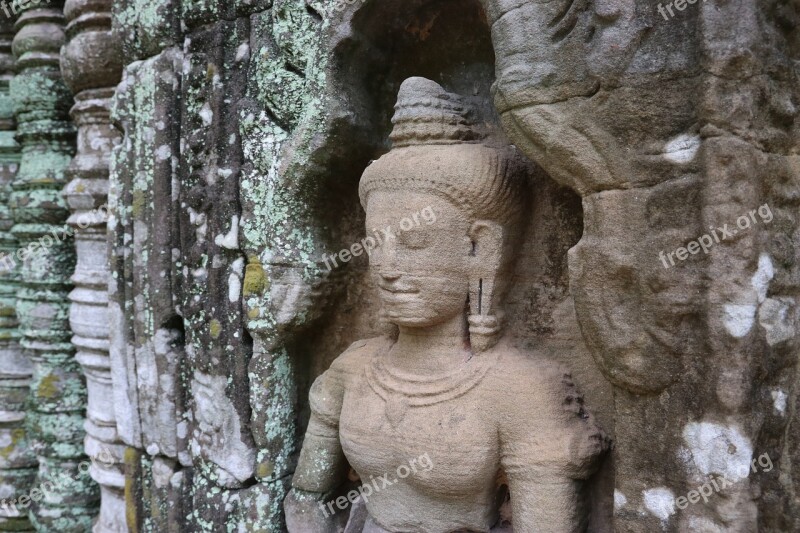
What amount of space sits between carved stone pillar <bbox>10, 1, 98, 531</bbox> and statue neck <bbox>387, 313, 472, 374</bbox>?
7.13ft

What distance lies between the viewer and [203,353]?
2252mm

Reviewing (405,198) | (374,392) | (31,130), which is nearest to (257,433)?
(374,392)

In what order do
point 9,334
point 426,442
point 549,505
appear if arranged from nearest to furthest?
point 549,505, point 426,442, point 9,334

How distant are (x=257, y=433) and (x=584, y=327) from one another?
3.96 ft

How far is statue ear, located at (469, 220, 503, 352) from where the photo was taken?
174cm

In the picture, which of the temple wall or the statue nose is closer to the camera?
the temple wall

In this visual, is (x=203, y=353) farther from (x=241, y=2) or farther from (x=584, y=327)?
(x=584, y=327)

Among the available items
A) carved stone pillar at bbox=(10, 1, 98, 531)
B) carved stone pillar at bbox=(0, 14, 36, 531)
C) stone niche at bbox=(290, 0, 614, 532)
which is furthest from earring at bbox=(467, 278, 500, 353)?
carved stone pillar at bbox=(0, 14, 36, 531)

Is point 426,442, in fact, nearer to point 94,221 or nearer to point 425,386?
point 425,386

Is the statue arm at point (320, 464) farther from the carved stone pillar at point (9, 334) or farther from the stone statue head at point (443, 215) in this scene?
the carved stone pillar at point (9, 334)

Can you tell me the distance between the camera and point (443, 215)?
170cm

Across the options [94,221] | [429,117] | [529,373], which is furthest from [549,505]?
[94,221]

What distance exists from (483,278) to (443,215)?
21 centimetres

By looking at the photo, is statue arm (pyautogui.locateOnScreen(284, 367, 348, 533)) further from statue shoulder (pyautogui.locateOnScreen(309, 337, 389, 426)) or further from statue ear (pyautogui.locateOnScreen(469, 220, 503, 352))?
statue ear (pyautogui.locateOnScreen(469, 220, 503, 352))
